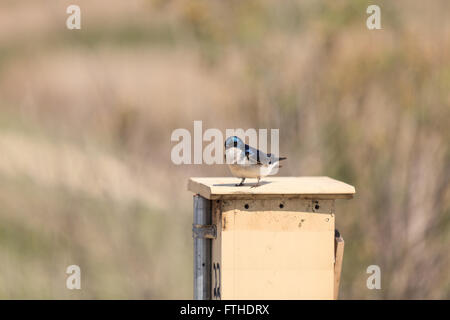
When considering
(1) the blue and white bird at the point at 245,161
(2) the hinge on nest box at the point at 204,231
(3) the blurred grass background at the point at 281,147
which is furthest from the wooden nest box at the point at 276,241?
(3) the blurred grass background at the point at 281,147

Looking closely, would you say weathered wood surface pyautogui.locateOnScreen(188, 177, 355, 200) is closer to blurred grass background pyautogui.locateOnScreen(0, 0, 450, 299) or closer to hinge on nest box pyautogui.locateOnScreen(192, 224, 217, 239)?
hinge on nest box pyautogui.locateOnScreen(192, 224, 217, 239)

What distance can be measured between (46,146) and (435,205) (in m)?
3.33

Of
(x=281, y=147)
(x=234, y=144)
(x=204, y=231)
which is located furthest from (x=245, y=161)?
(x=281, y=147)

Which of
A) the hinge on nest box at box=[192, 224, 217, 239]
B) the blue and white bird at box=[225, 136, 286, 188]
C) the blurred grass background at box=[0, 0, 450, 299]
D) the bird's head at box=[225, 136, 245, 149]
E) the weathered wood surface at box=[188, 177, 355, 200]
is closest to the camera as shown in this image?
the weathered wood surface at box=[188, 177, 355, 200]

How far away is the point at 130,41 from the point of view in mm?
8141

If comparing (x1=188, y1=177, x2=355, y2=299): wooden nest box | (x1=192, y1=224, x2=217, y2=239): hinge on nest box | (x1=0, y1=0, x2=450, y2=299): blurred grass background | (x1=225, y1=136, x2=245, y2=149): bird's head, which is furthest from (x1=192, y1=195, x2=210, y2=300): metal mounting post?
(x1=0, y1=0, x2=450, y2=299): blurred grass background

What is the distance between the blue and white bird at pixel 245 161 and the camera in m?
3.39

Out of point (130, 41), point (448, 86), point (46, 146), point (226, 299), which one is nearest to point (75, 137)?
point (46, 146)

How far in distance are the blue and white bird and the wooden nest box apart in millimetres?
Result: 322

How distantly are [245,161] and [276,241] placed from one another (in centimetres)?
51

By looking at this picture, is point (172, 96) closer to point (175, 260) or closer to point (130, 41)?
point (130, 41)

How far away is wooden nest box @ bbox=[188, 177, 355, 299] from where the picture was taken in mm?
2998

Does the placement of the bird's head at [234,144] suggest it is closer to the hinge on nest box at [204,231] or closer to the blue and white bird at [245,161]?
the blue and white bird at [245,161]

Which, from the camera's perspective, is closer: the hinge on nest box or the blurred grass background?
the hinge on nest box
